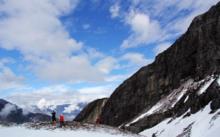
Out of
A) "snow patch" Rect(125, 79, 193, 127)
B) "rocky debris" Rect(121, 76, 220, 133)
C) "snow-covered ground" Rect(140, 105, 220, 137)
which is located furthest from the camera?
"snow patch" Rect(125, 79, 193, 127)

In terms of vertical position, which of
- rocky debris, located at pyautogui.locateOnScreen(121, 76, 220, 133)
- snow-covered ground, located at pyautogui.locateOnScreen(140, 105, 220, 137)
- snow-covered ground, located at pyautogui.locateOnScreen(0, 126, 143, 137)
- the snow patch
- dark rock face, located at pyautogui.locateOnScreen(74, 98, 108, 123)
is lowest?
snow-covered ground, located at pyautogui.locateOnScreen(140, 105, 220, 137)

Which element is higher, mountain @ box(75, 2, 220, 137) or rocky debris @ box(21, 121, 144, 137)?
mountain @ box(75, 2, 220, 137)

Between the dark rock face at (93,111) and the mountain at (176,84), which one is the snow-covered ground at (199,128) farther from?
the dark rock face at (93,111)

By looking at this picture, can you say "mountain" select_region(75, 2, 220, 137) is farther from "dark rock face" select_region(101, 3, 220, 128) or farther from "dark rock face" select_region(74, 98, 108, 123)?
"dark rock face" select_region(74, 98, 108, 123)

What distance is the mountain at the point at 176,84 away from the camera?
63.4 meters

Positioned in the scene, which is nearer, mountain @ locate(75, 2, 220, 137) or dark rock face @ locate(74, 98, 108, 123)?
mountain @ locate(75, 2, 220, 137)

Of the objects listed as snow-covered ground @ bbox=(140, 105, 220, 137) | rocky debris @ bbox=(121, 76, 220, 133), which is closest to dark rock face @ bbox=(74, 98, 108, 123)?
rocky debris @ bbox=(121, 76, 220, 133)

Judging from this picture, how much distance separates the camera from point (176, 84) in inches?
3691

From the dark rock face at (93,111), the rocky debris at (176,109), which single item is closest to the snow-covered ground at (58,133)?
the rocky debris at (176,109)

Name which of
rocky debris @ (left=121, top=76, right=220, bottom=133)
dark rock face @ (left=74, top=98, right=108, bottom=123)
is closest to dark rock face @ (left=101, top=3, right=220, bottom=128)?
rocky debris @ (left=121, top=76, right=220, bottom=133)

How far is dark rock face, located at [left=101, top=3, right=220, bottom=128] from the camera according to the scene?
279 ft

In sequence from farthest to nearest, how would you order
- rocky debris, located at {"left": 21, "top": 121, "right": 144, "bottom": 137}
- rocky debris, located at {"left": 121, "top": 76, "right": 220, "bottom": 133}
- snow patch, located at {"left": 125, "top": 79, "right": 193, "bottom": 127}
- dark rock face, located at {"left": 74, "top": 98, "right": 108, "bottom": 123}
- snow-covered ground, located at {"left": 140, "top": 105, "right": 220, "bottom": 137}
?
dark rock face, located at {"left": 74, "top": 98, "right": 108, "bottom": 123} → snow patch, located at {"left": 125, "top": 79, "right": 193, "bottom": 127} → rocky debris, located at {"left": 121, "top": 76, "right": 220, "bottom": 133} → rocky debris, located at {"left": 21, "top": 121, "right": 144, "bottom": 137} → snow-covered ground, located at {"left": 140, "top": 105, "right": 220, "bottom": 137}

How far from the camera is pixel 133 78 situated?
122688 mm

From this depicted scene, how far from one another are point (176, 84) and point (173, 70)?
7653 mm
